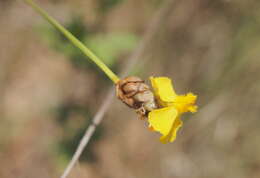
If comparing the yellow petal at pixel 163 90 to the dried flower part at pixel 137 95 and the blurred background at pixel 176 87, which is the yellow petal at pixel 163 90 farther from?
the blurred background at pixel 176 87

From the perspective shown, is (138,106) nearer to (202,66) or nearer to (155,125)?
(155,125)

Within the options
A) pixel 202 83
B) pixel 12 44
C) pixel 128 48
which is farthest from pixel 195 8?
pixel 12 44

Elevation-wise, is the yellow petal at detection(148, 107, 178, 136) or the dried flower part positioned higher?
the dried flower part

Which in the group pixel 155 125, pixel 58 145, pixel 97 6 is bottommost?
pixel 58 145

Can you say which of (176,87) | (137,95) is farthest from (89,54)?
(176,87)

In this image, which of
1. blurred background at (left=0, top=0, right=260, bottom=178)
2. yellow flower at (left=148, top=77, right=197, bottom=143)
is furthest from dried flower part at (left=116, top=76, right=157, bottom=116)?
blurred background at (left=0, top=0, right=260, bottom=178)

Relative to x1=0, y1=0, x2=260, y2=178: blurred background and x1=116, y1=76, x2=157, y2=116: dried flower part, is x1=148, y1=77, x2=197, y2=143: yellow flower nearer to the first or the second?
x1=116, y1=76, x2=157, y2=116: dried flower part

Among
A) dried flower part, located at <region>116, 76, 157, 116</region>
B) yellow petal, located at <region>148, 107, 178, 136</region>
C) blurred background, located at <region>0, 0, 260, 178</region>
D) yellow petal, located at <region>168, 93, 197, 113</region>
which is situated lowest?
blurred background, located at <region>0, 0, 260, 178</region>

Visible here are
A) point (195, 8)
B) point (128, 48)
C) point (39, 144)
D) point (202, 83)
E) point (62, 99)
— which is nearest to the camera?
point (128, 48)

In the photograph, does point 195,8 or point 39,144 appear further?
point 195,8
